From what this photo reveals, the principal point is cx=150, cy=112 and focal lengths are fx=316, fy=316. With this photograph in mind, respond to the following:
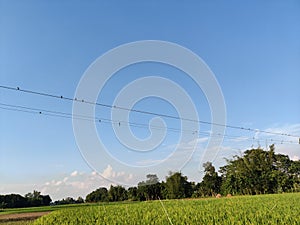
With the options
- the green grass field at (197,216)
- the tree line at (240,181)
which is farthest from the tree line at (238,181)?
the green grass field at (197,216)

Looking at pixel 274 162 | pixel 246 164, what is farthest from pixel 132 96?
pixel 274 162

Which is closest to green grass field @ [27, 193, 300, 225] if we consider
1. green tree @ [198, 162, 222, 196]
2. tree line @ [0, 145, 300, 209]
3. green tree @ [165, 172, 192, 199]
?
tree line @ [0, 145, 300, 209]

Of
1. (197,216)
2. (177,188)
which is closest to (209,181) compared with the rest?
(177,188)

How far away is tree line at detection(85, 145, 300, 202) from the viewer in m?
42.1

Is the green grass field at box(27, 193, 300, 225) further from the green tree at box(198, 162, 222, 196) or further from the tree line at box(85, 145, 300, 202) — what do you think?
the green tree at box(198, 162, 222, 196)

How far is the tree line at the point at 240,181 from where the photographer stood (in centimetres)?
4206

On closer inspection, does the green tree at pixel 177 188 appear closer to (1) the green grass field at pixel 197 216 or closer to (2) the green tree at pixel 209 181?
(2) the green tree at pixel 209 181

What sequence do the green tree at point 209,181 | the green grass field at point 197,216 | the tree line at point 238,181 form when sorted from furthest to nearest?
the green tree at point 209,181 < the tree line at point 238,181 < the green grass field at point 197,216

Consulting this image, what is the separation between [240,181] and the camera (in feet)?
140

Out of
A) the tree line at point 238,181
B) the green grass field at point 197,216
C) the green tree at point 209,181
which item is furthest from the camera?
the green tree at point 209,181

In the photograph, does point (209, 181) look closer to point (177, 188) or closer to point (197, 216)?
point (177, 188)

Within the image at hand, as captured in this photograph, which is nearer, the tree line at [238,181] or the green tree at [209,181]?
the tree line at [238,181]

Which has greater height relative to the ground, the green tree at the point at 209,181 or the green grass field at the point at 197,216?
the green tree at the point at 209,181

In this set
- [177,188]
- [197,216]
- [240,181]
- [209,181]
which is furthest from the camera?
[209,181]
